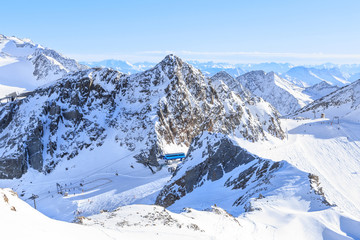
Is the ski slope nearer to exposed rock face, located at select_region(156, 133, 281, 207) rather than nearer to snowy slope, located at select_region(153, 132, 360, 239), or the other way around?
snowy slope, located at select_region(153, 132, 360, 239)

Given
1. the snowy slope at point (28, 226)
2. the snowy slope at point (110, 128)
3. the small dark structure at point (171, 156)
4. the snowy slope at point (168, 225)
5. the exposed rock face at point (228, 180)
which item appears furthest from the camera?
the small dark structure at point (171, 156)

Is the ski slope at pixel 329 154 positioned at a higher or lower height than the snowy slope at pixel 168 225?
lower

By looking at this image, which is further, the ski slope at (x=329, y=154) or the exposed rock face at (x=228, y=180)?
the ski slope at (x=329, y=154)

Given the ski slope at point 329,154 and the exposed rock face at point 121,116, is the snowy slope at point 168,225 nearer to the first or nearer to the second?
the ski slope at point 329,154

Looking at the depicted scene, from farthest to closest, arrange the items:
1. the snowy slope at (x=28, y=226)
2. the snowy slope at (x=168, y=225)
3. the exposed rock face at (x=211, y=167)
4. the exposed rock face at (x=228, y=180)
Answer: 1. the exposed rock face at (x=211, y=167)
2. the exposed rock face at (x=228, y=180)
3. the snowy slope at (x=168, y=225)
4. the snowy slope at (x=28, y=226)

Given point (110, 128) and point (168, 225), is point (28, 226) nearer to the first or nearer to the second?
point (168, 225)

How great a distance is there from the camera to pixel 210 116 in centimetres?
8838

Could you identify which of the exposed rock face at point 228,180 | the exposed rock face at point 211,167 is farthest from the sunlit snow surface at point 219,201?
the exposed rock face at point 211,167

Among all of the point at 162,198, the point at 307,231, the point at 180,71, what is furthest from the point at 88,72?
the point at 307,231

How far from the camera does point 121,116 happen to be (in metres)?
83.3

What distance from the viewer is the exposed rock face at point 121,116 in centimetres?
7725

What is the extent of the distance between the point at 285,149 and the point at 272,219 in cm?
5430

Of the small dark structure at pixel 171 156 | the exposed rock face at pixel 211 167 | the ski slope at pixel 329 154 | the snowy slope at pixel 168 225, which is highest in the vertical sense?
the snowy slope at pixel 168 225

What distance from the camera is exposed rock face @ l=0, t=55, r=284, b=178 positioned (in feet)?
253
